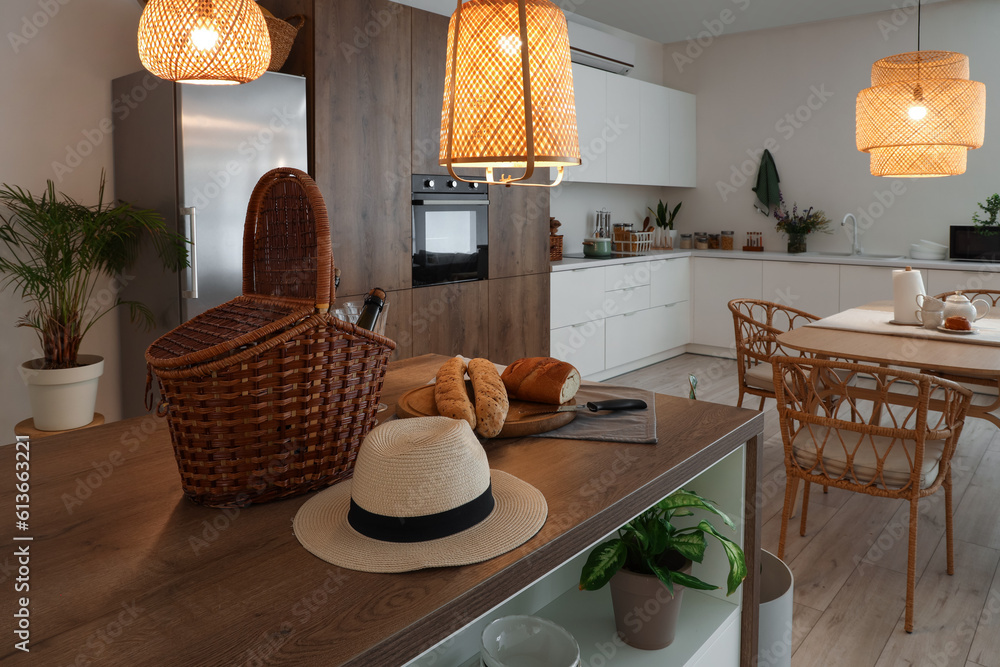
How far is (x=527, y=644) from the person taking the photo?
1.02 metres

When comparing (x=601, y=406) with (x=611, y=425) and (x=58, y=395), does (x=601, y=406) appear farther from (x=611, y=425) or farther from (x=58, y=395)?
(x=58, y=395)

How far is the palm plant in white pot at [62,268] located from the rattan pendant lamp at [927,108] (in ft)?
8.79

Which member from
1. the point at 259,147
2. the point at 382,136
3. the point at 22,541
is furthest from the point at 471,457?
the point at 382,136

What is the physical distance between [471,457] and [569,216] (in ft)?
16.5

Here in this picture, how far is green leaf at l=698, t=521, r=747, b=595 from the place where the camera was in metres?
1.17

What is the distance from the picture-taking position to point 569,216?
571cm

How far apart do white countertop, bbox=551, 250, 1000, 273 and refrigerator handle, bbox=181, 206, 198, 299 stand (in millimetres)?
2374

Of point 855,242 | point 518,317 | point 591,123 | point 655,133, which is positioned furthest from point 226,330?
point 855,242

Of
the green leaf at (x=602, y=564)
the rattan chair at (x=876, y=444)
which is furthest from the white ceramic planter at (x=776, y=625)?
the rattan chair at (x=876, y=444)

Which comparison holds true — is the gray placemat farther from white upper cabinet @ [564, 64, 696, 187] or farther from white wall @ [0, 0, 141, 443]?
white upper cabinet @ [564, 64, 696, 187]

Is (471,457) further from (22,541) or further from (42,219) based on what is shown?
(42,219)

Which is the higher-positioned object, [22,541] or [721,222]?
[721,222]

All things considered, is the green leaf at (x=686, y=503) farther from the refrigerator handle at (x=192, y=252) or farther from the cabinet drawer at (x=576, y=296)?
the cabinet drawer at (x=576, y=296)

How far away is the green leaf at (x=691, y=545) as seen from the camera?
1194 millimetres
